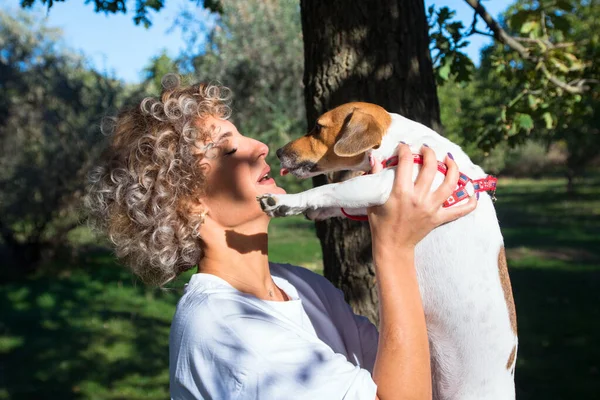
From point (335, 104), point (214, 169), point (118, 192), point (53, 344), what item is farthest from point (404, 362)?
point (53, 344)

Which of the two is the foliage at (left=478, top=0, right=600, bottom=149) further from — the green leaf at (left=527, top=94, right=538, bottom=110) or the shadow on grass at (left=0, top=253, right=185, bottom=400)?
the shadow on grass at (left=0, top=253, right=185, bottom=400)

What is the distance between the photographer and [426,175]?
1.73 metres

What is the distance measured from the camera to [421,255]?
6.29ft

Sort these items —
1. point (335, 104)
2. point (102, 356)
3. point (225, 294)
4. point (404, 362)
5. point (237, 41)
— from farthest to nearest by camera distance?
point (237, 41), point (102, 356), point (335, 104), point (225, 294), point (404, 362)

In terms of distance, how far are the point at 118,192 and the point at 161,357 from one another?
511 cm

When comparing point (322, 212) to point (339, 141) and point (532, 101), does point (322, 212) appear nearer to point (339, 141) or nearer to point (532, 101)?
point (339, 141)

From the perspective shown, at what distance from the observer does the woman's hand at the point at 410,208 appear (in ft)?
5.47

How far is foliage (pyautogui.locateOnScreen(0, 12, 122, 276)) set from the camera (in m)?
10.5

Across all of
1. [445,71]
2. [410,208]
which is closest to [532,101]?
[445,71]

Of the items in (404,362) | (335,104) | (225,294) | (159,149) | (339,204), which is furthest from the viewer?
(335,104)

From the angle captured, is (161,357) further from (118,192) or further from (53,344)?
(118,192)

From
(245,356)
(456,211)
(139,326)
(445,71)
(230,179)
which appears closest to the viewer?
(245,356)

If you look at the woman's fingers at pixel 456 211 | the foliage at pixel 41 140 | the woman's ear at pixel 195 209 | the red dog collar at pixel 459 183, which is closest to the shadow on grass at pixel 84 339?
the foliage at pixel 41 140

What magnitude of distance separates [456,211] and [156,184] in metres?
0.90
